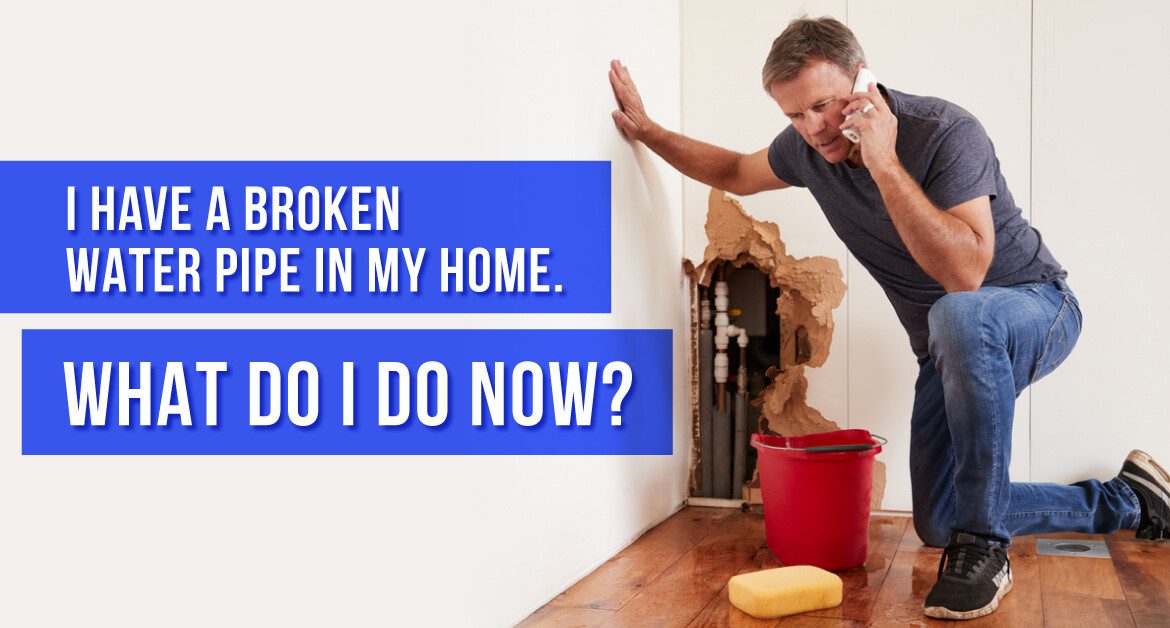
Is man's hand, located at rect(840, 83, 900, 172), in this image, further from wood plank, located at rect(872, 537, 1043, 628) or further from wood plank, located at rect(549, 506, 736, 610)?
wood plank, located at rect(549, 506, 736, 610)

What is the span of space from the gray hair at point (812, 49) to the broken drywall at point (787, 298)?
0.68 meters

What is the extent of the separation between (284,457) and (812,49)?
1.29 m

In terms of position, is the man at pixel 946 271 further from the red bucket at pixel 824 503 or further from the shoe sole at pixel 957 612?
the red bucket at pixel 824 503

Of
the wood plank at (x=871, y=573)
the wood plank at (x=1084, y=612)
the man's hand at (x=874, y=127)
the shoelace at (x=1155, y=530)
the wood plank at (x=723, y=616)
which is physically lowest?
the wood plank at (x=871, y=573)

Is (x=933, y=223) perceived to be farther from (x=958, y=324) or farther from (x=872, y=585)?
(x=872, y=585)

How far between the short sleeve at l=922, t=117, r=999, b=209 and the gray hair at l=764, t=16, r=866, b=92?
240mm

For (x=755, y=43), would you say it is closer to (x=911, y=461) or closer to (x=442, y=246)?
(x=911, y=461)

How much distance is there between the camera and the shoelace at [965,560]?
162 cm

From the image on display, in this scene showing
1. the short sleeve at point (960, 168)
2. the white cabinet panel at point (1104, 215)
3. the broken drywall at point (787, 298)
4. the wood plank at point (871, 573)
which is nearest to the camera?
the wood plank at point (871, 573)

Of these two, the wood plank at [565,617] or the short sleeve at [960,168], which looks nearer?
the wood plank at [565,617]

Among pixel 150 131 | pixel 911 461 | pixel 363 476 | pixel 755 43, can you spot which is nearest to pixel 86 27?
pixel 150 131

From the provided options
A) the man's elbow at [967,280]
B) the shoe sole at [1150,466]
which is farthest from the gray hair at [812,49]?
the shoe sole at [1150,466]

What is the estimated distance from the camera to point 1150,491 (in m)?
2.12

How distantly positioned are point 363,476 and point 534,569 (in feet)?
1.70
